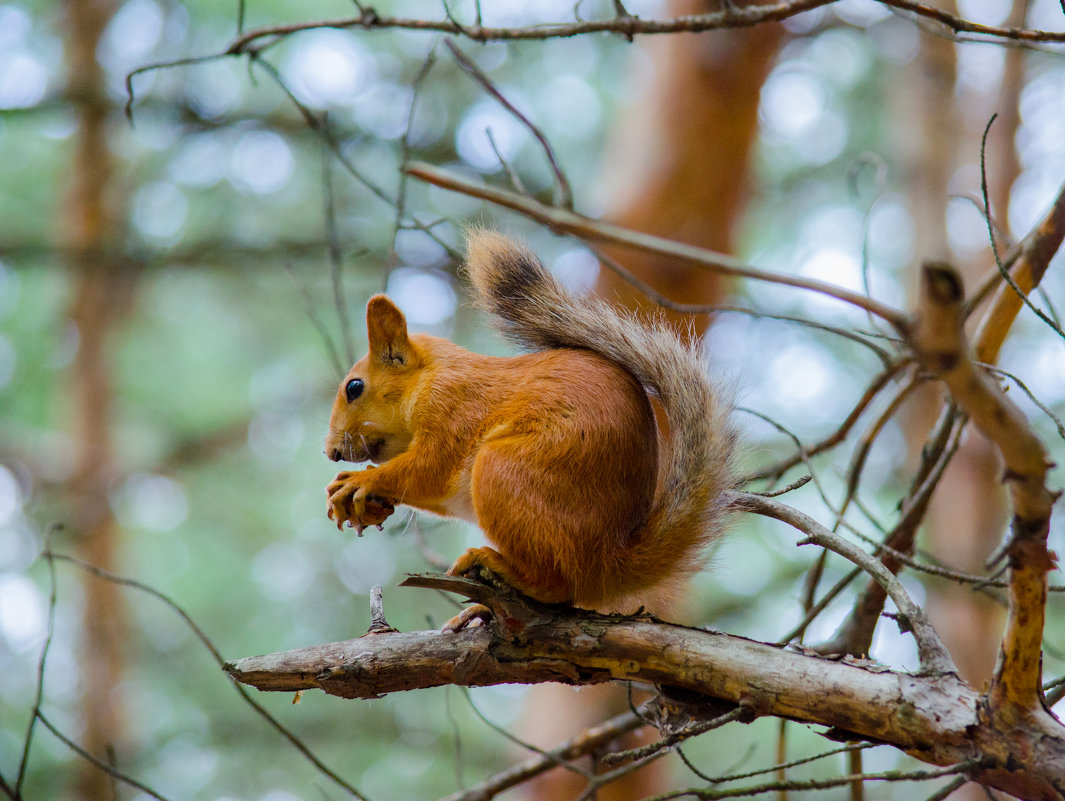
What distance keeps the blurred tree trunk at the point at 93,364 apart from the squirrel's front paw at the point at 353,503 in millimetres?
3054

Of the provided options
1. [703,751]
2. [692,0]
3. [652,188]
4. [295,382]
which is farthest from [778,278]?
[703,751]

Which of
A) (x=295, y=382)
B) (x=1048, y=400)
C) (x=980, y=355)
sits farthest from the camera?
(x=295, y=382)

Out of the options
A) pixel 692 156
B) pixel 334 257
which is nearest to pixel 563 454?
pixel 334 257

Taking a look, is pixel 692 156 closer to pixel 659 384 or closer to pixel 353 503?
pixel 659 384

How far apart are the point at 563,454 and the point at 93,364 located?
3817 millimetres

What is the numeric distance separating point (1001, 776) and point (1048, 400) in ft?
11.6

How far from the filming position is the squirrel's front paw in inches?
62.0

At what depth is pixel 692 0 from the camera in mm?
3514

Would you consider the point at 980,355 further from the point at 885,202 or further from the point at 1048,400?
the point at 885,202

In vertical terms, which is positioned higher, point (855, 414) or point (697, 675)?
point (855, 414)

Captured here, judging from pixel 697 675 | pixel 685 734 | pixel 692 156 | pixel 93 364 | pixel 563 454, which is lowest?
pixel 685 734

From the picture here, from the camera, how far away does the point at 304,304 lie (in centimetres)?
472

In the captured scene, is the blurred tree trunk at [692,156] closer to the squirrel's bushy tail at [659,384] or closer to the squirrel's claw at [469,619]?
the squirrel's bushy tail at [659,384]

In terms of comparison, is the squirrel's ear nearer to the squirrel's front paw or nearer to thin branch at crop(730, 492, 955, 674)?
the squirrel's front paw
